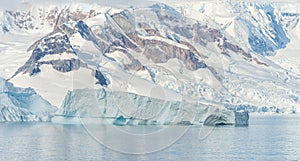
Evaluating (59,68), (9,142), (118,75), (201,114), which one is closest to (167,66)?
(118,75)

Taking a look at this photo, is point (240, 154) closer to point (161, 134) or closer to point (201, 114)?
point (161, 134)

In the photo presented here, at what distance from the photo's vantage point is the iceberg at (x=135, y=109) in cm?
9694

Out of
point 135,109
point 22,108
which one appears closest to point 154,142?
point 135,109

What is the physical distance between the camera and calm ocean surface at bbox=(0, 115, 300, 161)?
218 feet

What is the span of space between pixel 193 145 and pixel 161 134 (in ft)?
41.7

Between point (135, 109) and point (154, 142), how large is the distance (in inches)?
774

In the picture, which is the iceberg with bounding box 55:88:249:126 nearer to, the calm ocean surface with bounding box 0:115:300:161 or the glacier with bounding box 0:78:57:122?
the calm ocean surface with bounding box 0:115:300:161

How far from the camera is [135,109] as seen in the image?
3821 inches

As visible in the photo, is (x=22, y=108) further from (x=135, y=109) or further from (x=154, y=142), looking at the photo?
(x=154, y=142)

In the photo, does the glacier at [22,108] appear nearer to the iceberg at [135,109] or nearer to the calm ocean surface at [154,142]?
the calm ocean surface at [154,142]

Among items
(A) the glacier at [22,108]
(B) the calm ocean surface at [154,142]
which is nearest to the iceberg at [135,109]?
(B) the calm ocean surface at [154,142]

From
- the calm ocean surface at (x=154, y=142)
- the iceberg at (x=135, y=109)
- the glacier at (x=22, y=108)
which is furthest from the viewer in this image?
the glacier at (x=22, y=108)

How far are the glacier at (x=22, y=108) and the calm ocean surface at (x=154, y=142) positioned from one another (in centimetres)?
1644

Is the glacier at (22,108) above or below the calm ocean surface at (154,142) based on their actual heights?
above
